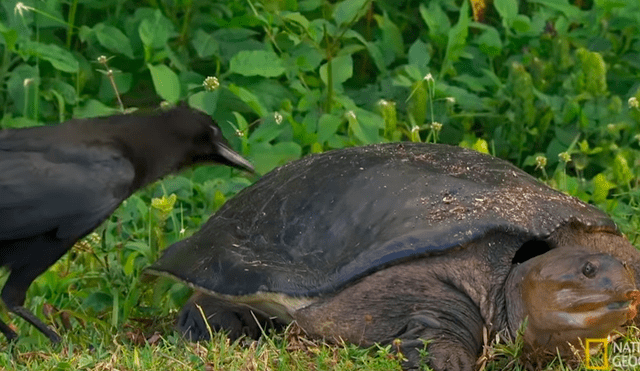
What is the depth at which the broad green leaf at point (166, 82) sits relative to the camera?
5.43m

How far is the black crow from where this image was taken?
3.60m

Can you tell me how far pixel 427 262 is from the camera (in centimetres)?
355

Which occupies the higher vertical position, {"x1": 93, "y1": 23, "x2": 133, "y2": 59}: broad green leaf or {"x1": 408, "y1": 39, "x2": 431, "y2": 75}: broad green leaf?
{"x1": 93, "y1": 23, "x2": 133, "y2": 59}: broad green leaf

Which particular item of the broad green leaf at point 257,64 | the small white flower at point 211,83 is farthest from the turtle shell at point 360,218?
the broad green leaf at point 257,64

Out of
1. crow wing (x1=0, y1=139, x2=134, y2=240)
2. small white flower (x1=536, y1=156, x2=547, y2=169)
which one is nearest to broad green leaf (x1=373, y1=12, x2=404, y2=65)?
small white flower (x1=536, y1=156, x2=547, y2=169)

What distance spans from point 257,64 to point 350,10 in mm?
594

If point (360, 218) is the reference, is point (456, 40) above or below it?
below

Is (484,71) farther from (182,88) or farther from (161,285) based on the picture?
(161,285)

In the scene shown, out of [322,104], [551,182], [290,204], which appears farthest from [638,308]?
[322,104]

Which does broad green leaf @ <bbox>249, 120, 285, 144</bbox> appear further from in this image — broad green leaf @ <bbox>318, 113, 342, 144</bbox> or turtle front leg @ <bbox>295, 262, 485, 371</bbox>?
turtle front leg @ <bbox>295, 262, 485, 371</bbox>

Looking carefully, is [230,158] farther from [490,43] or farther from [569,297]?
[490,43]

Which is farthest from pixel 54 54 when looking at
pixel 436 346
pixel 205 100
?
pixel 436 346

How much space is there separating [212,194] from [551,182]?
5.12 feet

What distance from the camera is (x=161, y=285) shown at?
4320mm
